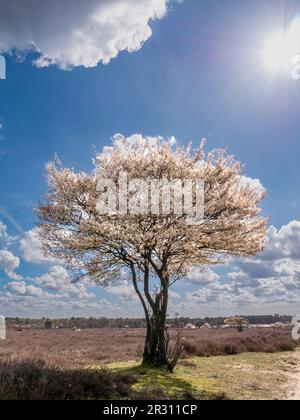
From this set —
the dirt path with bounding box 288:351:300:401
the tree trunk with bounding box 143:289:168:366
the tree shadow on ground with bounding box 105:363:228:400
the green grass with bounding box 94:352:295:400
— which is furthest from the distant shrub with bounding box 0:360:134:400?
the tree trunk with bounding box 143:289:168:366

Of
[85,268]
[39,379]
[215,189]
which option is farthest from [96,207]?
[39,379]

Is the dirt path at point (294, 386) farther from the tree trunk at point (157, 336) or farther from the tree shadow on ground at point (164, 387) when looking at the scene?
the tree trunk at point (157, 336)

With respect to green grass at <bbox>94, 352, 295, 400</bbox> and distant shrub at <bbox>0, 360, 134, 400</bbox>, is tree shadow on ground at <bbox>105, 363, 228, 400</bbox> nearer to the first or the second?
green grass at <bbox>94, 352, 295, 400</bbox>

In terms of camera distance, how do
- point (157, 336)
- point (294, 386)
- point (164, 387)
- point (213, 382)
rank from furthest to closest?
point (157, 336), point (294, 386), point (213, 382), point (164, 387)

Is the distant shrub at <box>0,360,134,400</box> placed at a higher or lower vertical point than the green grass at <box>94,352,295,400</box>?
higher

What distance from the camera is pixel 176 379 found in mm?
17250

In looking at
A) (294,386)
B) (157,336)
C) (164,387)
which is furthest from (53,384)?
(294,386)

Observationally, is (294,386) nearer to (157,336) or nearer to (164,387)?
(164,387)

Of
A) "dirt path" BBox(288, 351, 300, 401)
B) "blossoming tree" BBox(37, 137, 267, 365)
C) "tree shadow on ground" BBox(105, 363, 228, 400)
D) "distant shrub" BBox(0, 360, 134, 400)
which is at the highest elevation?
"blossoming tree" BBox(37, 137, 267, 365)

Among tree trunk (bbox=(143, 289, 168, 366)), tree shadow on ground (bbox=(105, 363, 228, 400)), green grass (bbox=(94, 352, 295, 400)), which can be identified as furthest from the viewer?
tree trunk (bbox=(143, 289, 168, 366))

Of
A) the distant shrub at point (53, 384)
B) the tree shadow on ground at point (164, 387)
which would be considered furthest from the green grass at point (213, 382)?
the distant shrub at point (53, 384)
